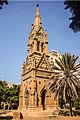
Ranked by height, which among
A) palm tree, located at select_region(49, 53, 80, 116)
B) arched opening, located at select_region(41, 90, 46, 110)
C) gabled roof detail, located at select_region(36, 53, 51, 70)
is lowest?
A: arched opening, located at select_region(41, 90, 46, 110)

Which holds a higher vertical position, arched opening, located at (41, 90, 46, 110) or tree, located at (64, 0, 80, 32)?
tree, located at (64, 0, 80, 32)

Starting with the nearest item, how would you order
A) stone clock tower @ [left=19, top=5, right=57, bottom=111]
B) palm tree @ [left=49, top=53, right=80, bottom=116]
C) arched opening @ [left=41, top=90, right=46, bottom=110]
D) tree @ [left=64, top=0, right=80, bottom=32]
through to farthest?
tree @ [left=64, top=0, right=80, bottom=32] < palm tree @ [left=49, top=53, right=80, bottom=116] < stone clock tower @ [left=19, top=5, right=57, bottom=111] < arched opening @ [left=41, top=90, right=46, bottom=110]

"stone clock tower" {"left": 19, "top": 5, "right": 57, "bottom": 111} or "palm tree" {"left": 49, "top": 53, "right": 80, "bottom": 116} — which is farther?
"stone clock tower" {"left": 19, "top": 5, "right": 57, "bottom": 111}

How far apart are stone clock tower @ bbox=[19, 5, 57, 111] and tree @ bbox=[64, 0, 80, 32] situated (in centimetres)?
2787

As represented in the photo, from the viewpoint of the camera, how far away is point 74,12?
13.9 metres

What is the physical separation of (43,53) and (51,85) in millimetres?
19751

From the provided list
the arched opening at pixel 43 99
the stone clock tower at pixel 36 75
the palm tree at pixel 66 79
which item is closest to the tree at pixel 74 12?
the palm tree at pixel 66 79

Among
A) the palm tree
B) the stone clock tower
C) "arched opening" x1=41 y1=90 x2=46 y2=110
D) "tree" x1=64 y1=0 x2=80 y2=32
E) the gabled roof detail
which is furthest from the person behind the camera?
the gabled roof detail

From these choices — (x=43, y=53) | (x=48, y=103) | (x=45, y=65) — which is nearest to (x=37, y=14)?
(x=43, y=53)

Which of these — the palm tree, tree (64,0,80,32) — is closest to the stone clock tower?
the palm tree

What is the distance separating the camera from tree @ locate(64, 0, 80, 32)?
13141mm

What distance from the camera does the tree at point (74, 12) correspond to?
13141 mm

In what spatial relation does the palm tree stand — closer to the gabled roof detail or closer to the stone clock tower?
the stone clock tower

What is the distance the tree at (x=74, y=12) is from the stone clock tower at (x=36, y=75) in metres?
27.9
